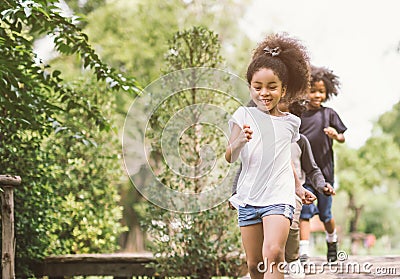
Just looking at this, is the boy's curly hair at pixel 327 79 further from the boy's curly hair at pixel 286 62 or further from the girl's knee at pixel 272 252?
the girl's knee at pixel 272 252

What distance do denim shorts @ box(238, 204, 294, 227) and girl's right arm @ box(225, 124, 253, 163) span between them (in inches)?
11.0

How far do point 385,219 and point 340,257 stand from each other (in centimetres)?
2254

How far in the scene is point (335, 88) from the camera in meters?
5.64

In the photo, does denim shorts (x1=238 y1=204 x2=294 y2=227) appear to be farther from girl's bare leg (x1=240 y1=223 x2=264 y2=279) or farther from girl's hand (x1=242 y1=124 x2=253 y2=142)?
girl's hand (x1=242 y1=124 x2=253 y2=142)

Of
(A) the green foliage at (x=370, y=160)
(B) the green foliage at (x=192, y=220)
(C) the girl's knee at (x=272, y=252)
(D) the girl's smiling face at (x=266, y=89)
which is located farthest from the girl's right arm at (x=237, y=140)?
(A) the green foliage at (x=370, y=160)

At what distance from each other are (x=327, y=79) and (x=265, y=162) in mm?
2498

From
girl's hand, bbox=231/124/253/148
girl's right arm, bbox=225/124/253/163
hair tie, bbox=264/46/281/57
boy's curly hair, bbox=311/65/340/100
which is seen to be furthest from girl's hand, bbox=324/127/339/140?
girl's hand, bbox=231/124/253/148

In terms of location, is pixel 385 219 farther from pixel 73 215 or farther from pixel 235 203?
pixel 235 203

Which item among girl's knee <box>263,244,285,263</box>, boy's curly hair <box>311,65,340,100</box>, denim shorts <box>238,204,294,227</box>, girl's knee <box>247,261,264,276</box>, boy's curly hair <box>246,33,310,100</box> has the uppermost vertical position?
boy's curly hair <box>311,65,340,100</box>

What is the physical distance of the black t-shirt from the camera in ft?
17.8

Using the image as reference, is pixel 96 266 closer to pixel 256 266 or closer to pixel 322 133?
pixel 322 133

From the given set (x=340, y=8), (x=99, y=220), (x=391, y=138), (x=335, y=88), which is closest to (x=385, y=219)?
(x=391, y=138)

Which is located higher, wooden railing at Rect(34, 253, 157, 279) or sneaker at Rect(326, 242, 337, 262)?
sneaker at Rect(326, 242, 337, 262)

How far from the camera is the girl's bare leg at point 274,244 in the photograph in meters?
3.09
